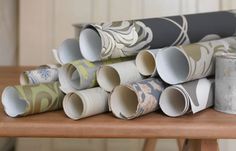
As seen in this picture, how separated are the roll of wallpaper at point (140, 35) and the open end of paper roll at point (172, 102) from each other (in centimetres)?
9

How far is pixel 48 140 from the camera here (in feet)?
4.27

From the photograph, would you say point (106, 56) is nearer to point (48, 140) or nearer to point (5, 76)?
point (5, 76)

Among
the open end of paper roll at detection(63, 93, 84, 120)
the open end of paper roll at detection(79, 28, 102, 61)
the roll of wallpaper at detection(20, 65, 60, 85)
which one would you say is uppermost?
the open end of paper roll at detection(79, 28, 102, 61)

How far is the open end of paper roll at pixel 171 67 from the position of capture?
1.72 ft

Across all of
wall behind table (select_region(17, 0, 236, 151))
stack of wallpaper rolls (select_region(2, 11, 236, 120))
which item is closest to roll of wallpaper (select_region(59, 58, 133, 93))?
stack of wallpaper rolls (select_region(2, 11, 236, 120))

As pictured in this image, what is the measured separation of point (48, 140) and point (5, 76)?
0.56 meters

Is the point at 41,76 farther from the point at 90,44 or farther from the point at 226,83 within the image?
the point at 226,83

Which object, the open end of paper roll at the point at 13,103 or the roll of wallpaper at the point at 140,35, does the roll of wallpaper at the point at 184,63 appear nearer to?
the roll of wallpaper at the point at 140,35

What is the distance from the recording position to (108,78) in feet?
1.78

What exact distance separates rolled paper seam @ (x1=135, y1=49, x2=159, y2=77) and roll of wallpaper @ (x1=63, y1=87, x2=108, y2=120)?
2.7 inches

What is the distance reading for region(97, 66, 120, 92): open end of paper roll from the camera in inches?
21.1

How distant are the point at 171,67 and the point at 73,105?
0.51 ft

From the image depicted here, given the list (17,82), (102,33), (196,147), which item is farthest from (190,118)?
(17,82)

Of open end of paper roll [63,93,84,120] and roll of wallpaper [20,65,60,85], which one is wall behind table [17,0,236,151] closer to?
roll of wallpaper [20,65,60,85]
